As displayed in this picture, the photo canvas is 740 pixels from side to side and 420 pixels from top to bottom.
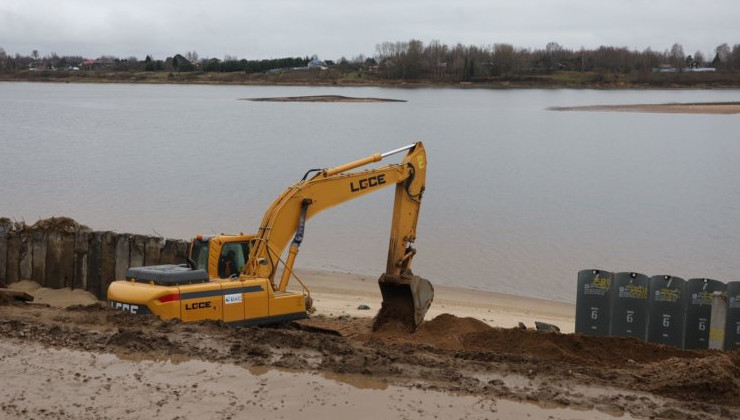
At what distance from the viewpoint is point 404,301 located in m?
13.6

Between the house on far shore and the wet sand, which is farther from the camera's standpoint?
the house on far shore

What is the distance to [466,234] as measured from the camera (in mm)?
26984

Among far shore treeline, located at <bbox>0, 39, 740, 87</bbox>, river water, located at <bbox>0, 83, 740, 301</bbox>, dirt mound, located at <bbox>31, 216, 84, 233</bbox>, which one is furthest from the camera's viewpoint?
far shore treeline, located at <bbox>0, 39, 740, 87</bbox>

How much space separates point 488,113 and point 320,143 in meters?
38.1

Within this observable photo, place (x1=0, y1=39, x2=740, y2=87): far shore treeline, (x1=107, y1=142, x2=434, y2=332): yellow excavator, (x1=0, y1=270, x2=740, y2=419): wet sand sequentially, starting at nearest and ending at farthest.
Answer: (x1=0, y1=270, x2=740, y2=419): wet sand → (x1=107, y1=142, x2=434, y2=332): yellow excavator → (x1=0, y1=39, x2=740, y2=87): far shore treeline

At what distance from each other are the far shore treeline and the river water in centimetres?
6584

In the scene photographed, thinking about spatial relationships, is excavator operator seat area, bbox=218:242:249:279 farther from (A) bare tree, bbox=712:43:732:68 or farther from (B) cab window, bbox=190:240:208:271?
(A) bare tree, bbox=712:43:732:68

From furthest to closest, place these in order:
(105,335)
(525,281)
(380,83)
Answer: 1. (380,83)
2. (525,281)
3. (105,335)

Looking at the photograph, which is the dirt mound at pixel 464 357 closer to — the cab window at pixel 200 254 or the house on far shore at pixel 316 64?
the cab window at pixel 200 254

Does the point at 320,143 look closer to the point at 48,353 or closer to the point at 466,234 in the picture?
the point at 466,234

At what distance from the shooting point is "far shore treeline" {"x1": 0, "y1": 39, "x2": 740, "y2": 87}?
147 metres

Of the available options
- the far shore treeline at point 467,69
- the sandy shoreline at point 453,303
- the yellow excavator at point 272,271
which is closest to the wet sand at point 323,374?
the yellow excavator at point 272,271

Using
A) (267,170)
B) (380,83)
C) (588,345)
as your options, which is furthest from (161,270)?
(380,83)

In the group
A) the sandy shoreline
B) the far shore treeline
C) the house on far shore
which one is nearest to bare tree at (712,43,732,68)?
the far shore treeline
